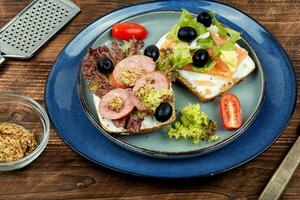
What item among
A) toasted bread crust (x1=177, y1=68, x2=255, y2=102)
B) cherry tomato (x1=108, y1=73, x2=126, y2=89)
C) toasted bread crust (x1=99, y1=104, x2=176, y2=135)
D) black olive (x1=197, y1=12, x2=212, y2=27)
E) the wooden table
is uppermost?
black olive (x1=197, y1=12, x2=212, y2=27)

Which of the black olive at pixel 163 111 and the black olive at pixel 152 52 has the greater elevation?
the black olive at pixel 152 52

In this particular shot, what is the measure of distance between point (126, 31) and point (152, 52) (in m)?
0.31

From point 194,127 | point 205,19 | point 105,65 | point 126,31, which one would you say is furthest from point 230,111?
point 126,31

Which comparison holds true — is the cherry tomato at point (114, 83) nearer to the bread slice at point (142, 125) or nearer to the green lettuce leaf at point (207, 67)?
the bread slice at point (142, 125)

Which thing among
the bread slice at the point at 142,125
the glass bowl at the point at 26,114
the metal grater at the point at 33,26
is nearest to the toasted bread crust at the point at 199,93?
the bread slice at the point at 142,125

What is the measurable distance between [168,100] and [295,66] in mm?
894

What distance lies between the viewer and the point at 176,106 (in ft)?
11.0

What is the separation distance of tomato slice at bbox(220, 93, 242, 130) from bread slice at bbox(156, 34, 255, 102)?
0.08 m

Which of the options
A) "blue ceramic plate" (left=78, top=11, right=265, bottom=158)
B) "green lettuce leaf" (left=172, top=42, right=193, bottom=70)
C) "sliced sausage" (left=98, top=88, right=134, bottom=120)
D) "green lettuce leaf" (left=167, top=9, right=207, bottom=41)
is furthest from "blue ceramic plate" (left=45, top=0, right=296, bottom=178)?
"green lettuce leaf" (left=172, top=42, right=193, bottom=70)

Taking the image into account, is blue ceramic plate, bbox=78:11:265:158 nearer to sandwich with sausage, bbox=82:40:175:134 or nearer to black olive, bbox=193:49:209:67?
sandwich with sausage, bbox=82:40:175:134

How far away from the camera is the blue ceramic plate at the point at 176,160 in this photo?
3.09m

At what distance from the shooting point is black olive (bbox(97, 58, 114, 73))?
326 centimetres

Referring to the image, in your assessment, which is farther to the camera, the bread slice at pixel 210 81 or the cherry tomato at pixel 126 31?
the cherry tomato at pixel 126 31

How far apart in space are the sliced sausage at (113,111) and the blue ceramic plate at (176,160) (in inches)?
6.8
